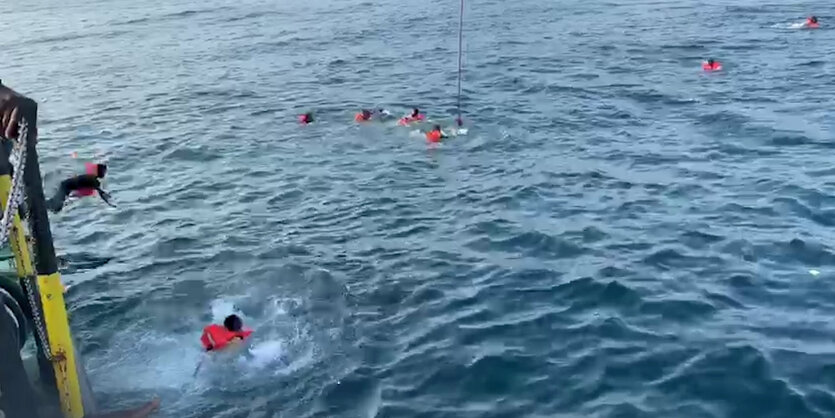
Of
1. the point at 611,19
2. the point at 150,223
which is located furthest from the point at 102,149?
the point at 611,19

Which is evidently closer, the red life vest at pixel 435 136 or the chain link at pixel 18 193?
the chain link at pixel 18 193

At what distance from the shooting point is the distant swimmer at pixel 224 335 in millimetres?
13344

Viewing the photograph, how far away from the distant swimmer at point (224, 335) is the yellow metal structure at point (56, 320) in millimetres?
3196

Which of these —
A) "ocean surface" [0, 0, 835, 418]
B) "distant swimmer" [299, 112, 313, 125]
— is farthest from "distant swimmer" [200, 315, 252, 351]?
"distant swimmer" [299, 112, 313, 125]

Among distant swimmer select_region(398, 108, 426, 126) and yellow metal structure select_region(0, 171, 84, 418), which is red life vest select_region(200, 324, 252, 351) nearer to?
yellow metal structure select_region(0, 171, 84, 418)

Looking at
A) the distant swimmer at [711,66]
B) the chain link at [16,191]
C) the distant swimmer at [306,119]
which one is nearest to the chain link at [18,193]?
the chain link at [16,191]

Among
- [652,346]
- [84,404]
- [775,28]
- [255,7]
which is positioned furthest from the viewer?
[255,7]

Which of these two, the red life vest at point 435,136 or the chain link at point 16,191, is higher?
the chain link at point 16,191

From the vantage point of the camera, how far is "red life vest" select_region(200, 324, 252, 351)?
13328 mm

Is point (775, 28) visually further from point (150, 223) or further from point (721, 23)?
point (150, 223)

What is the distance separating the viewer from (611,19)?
144ft

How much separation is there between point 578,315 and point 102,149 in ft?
55.6

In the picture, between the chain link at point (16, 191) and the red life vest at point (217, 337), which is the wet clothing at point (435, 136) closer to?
the red life vest at point (217, 337)

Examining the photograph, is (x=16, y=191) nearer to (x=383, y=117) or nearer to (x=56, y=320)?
(x=56, y=320)
